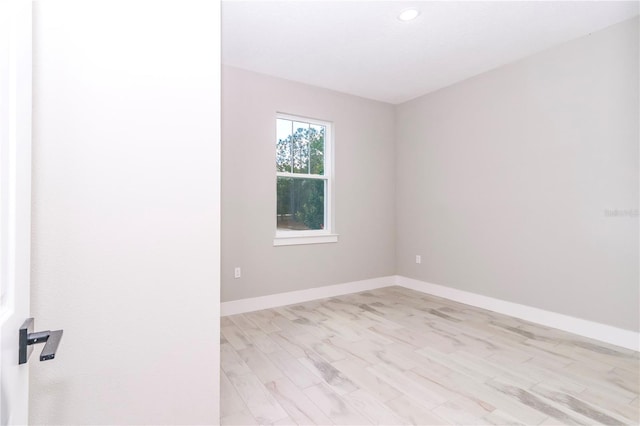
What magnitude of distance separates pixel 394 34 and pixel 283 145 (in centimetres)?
173

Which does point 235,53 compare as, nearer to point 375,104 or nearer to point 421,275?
point 375,104

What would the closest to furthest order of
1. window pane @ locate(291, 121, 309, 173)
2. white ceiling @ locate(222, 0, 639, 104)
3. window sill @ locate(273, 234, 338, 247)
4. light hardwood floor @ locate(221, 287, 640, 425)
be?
light hardwood floor @ locate(221, 287, 640, 425) → white ceiling @ locate(222, 0, 639, 104) → window sill @ locate(273, 234, 338, 247) → window pane @ locate(291, 121, 309, 173)

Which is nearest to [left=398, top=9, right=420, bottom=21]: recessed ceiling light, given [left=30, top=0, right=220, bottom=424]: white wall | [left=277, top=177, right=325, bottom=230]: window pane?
[left=30, top=0, right=220, bottom=424]: white wall

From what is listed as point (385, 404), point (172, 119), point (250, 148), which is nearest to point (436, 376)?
point (385, 404)

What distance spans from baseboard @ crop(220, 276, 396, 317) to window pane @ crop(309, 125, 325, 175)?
1559 millimetres

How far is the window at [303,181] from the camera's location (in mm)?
3785

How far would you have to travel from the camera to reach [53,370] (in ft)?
3.28

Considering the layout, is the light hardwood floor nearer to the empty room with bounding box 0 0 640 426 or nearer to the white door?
the empty room with bounding box 0 0 640 426

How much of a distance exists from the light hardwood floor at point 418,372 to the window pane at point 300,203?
1.20 meters

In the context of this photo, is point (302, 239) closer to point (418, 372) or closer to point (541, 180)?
point (418, 372)

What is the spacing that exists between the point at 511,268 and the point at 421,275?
1.19 m

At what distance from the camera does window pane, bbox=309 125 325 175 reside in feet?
13.2

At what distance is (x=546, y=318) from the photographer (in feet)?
9.82

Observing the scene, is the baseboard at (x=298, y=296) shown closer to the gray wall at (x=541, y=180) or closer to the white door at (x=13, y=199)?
the gray wall at (x=541, y=180)
